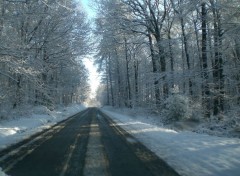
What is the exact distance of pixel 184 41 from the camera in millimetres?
23469

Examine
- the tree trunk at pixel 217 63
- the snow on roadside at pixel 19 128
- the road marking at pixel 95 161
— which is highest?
the tree trunk at pixel 217 63

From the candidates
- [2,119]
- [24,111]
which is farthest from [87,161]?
[24,111]

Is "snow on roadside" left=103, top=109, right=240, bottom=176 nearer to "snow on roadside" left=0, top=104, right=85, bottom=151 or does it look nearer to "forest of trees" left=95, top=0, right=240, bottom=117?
"forest of trees" left=95, top=0, right=240, bottom=117

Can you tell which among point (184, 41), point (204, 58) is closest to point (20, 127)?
point (184, 41)

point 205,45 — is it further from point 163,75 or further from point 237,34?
point 237,34

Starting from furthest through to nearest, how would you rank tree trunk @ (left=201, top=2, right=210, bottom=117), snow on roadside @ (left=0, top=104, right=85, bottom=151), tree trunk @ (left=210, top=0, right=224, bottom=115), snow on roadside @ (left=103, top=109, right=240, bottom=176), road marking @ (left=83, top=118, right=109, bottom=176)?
tree trunk @ (left=201, top=2, right=210, bottom=117)
tree trunk @ (left=210, top=0, right=224, bottom=115)
snow on roadside @ (left=0, top=104, right=85, bottom=151)
road marking @ (left=83, top=118, right=109, bottom=176)
snow on roadside @ (left=103, top=109, right=240, bottom=176)

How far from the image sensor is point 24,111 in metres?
31.5

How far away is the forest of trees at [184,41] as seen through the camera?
1894 centimetres

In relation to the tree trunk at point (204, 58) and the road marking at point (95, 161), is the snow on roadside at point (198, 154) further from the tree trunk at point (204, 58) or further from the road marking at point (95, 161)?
the tree trunk at point (204, 58)

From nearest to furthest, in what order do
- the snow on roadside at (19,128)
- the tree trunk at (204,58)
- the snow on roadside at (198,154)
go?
the snow on roadside at (198,154) < the snow on roadside at (19,128) < the tree trunk at (204,58)

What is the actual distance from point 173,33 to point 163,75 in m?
19.1

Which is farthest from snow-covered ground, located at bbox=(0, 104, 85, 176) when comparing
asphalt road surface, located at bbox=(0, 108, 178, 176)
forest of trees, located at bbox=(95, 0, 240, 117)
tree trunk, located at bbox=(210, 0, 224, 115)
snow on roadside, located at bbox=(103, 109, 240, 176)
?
tree trunk, located at bbox=(210, 0, 224, 115)

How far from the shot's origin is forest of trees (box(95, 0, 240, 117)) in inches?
746

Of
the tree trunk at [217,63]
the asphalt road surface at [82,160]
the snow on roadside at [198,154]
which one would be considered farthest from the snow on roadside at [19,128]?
the tree trunk at [217,63]
